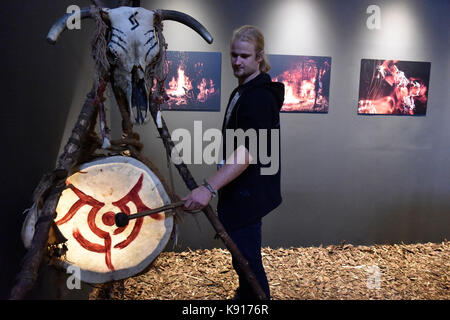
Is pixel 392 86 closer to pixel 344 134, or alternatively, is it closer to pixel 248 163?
pixel 344 134

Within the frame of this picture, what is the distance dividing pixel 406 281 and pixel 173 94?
2.27 metres

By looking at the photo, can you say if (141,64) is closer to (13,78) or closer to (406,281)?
(13,78)

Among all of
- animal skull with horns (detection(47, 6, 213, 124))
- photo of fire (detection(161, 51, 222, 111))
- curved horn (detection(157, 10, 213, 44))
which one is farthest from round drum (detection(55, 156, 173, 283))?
photo of fire (detection(161, 51, 222, 111))

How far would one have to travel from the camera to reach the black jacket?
1.38 m

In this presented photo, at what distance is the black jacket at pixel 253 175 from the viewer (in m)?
1.38

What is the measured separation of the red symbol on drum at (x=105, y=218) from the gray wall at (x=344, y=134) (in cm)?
102

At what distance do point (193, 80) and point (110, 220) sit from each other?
149 centimetres

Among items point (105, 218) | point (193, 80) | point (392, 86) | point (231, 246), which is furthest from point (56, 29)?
point (392, 86)

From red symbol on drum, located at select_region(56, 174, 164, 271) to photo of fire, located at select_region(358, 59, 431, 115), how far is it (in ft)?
6.88

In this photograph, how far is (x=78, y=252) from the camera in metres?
1.19

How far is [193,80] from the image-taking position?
2.46 m

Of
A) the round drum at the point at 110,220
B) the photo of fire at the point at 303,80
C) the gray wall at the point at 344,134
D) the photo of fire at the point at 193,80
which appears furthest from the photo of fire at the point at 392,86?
the round drum at the point at 110,220

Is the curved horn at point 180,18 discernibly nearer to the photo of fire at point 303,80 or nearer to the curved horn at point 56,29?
the curved horn at point 56,29
